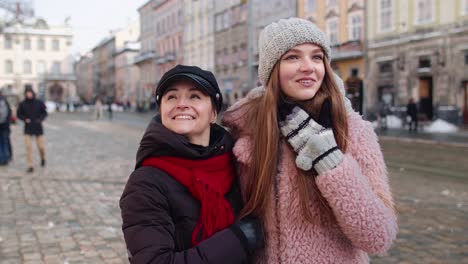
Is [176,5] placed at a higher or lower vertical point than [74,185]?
higher

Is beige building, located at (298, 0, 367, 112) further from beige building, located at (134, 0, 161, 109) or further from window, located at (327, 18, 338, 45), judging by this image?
beige building, located at (134, 0, 161, 109)

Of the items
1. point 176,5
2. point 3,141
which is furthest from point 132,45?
point 3,141

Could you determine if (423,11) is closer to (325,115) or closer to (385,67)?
(385,67)

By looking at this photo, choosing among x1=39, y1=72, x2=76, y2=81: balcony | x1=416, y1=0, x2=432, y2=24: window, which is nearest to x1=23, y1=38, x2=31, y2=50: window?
x1=39, y1=72, x2=76, y2=81: balcony

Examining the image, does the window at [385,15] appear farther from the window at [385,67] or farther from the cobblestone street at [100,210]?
the cobblestone street at [100,210]

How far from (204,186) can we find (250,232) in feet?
0.73

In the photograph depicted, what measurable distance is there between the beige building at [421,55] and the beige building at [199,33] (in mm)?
22887

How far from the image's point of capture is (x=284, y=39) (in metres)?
1.68

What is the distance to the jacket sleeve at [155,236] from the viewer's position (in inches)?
57.2

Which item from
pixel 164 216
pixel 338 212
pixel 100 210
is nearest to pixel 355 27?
pixel 100 210

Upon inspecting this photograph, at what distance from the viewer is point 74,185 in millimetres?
8305

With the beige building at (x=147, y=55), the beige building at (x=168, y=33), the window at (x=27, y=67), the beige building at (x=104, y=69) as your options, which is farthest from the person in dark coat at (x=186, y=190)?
the beige building at (x=104, y=69)

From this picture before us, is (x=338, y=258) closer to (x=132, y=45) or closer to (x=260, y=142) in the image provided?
Result: (x=260, y=142)

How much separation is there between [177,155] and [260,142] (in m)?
0.29
